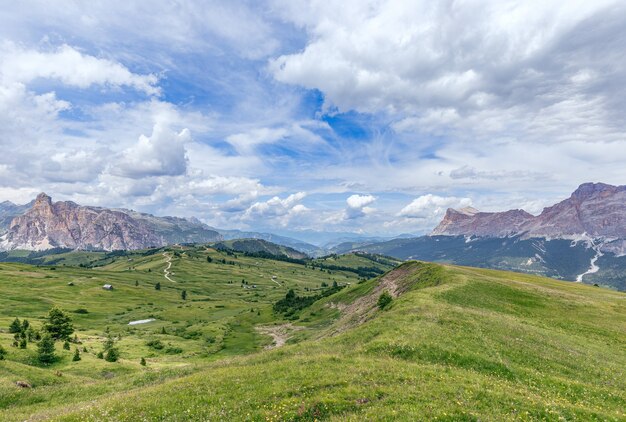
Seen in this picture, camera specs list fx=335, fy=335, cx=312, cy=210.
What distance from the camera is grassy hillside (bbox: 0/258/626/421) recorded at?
22156 millimetres

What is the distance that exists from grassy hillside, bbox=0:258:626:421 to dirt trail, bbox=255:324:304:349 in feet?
135

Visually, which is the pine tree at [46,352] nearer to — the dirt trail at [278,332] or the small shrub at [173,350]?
the small shrub at [173,350]

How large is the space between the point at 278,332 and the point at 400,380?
283 ft

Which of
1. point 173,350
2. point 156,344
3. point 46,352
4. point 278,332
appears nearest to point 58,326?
point 46,352

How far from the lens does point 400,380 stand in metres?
26.2

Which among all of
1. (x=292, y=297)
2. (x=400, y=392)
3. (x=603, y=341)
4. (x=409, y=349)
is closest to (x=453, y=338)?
(x=409, y=349)

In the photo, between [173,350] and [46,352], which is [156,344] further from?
[46,352]

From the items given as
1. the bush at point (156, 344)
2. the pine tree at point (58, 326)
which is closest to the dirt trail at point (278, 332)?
the bush at point (156, 344)

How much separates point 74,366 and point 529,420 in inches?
2451

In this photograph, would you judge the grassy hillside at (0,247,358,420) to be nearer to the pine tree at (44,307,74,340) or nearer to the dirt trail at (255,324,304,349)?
the dirt trail at (255,324,304,349)

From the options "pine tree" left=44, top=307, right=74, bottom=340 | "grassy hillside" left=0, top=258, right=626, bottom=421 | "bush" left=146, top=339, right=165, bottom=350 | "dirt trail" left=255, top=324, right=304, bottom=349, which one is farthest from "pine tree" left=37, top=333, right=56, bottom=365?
"dirt trail" left=255, top=324, right=304, bottom=349

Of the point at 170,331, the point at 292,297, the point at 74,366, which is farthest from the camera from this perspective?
the point at 292,297

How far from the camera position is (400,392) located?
23500mm

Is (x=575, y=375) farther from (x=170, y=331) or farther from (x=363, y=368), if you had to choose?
(x=170, y=331)
